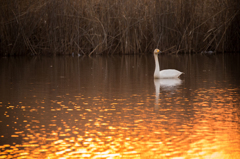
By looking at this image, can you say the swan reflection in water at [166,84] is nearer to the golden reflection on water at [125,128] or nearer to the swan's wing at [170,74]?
the swan's wing at [170,74]

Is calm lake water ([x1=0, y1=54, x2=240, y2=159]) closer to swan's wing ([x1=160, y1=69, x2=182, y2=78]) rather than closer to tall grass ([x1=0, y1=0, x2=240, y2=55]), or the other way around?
swan's wing ([x1=160, y1=69, x2=182, y2=78])

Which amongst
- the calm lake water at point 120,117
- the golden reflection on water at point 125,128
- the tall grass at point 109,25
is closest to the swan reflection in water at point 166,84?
the calm lake water at point 120,117

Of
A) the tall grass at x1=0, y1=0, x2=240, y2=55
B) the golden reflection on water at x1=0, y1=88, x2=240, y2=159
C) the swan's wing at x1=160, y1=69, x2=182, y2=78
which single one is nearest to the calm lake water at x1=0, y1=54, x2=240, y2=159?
the golden reflection on water at x1=0, y1=88, x2=240, y2=159

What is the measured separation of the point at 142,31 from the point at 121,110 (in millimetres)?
11621

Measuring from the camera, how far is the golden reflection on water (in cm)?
407

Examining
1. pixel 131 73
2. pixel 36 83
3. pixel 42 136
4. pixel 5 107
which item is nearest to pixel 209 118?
pixel 42 136

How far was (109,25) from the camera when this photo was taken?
1712 cm

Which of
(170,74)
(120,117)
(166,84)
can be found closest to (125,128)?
(120,117)

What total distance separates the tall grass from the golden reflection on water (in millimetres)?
10405

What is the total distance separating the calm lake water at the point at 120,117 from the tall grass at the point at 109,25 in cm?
736

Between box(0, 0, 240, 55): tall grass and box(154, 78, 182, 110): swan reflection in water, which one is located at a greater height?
box(0, 0, 240, 55): tall grass

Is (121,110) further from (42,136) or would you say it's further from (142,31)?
(142,31)

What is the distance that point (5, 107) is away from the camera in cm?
637

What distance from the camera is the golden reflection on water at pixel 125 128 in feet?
13.4
